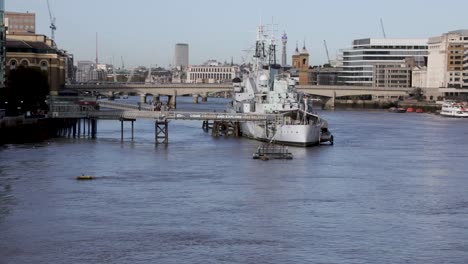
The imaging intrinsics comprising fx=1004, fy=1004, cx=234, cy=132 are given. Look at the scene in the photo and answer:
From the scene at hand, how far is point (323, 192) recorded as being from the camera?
3622cm

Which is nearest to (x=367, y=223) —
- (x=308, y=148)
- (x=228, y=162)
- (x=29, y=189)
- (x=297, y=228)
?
(x=297, y=228)

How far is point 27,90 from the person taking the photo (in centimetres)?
7506

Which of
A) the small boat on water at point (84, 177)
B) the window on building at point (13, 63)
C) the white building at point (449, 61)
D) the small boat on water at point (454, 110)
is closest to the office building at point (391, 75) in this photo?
the white building at point (449, 61)

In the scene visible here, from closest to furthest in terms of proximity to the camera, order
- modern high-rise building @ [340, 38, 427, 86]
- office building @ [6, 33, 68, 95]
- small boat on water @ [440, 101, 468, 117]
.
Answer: office building @ [6, 33, 68, 95], small boat on water @ [440, 101, 468, 117], modern high-rise building @ [340, 38, 427, 86]

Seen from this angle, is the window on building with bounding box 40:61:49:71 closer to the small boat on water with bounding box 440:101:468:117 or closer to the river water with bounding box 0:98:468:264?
the small boat on water with bounding box 440:101:468:117

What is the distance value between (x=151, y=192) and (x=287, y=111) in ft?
85.6

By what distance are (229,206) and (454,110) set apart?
83455mm

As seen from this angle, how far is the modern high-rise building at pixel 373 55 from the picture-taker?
174750 millimetres

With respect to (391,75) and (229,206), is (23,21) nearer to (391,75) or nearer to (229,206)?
(391,75)

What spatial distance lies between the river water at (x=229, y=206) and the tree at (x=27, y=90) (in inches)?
763

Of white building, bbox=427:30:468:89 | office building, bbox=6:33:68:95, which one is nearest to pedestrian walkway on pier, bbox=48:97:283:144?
office building, bbox=6:33:68:95

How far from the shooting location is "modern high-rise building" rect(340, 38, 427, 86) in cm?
17475

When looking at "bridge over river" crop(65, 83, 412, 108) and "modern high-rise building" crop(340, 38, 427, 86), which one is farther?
"modern high-rise building" crop(340, 38, 427, 86)

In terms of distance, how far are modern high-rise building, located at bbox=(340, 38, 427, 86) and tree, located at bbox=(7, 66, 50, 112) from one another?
3929 inches
